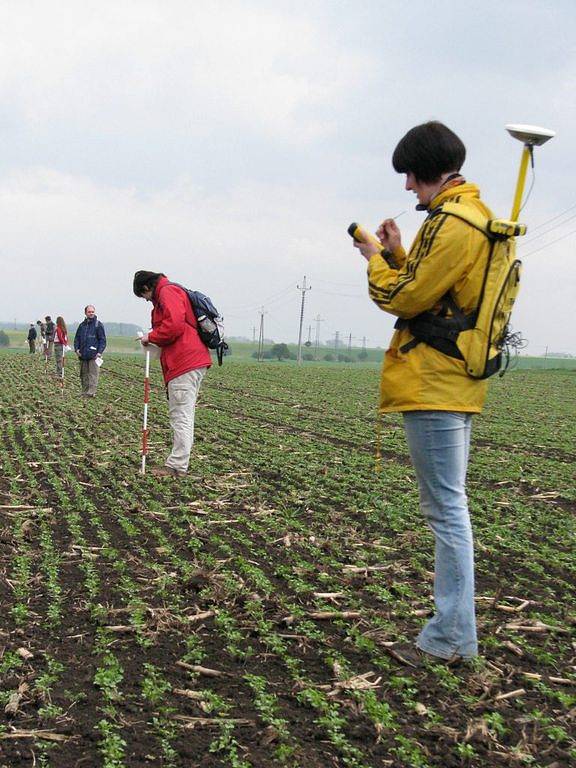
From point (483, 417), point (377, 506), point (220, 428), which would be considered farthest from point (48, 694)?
point (483, 417)

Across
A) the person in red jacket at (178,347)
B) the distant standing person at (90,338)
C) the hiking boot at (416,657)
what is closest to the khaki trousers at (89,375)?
the distant standing person at (90,338)

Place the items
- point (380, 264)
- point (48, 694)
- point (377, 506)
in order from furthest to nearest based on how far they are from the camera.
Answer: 1. point (377, 506)
2. point (380, 264)
3. point (48, 694)

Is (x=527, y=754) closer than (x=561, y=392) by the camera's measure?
Yes

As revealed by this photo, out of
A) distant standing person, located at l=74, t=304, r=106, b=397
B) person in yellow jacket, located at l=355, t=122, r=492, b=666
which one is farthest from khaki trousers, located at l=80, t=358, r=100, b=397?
person in yellow jacket, located at l=355, t=122, r=492, b=666

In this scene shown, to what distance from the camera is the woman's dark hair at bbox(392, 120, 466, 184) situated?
3658 millimetres

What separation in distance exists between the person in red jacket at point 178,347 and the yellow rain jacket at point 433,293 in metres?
4.76

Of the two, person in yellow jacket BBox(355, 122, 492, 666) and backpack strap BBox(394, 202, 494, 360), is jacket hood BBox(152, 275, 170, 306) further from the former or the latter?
backpack strap BBox(394, 202, 494, 360)

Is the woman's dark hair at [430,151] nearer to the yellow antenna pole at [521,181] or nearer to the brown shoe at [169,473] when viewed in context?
the yellow antenna pole at [521,181]

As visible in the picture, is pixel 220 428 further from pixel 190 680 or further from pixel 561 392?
pixel 561 392

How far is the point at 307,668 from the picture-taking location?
12.7ft

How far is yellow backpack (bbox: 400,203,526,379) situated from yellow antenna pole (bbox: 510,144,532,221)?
10cm

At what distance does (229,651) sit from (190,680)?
359 mm

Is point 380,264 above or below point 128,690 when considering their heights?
above

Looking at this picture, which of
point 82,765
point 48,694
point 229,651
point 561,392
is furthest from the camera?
point 561,392
